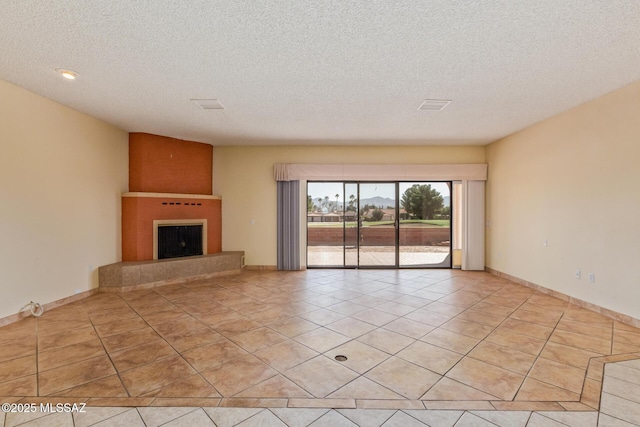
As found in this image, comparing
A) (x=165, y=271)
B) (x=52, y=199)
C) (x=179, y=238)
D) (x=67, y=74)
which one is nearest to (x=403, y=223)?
(x=179, y=238)

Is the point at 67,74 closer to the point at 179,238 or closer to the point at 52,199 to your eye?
the point at 52,199

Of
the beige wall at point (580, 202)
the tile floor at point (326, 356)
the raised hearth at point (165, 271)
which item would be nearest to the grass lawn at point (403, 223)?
the beige wall at point (580, 202)

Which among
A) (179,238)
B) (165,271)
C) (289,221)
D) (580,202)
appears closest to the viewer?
(580,202)

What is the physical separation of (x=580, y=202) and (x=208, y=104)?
553cm

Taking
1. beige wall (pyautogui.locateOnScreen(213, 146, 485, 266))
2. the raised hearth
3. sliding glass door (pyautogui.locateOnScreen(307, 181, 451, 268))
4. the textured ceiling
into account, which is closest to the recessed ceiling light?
the textured ceiling

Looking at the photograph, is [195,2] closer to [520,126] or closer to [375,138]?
[375,138]

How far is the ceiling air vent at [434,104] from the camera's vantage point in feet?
12.9

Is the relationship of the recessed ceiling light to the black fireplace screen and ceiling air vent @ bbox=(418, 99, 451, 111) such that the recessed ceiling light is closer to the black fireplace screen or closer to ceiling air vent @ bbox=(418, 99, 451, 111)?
the black fireplace screen

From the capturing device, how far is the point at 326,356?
275 cm

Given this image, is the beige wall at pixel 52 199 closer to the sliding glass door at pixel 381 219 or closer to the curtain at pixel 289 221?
the curtain at pixel 289 221

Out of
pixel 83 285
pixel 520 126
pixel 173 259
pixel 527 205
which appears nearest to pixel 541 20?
pixel 520 126

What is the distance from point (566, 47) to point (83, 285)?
6.82m

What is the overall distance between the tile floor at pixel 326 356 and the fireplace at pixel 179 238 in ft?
4.02

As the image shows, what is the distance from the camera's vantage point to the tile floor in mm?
2102
